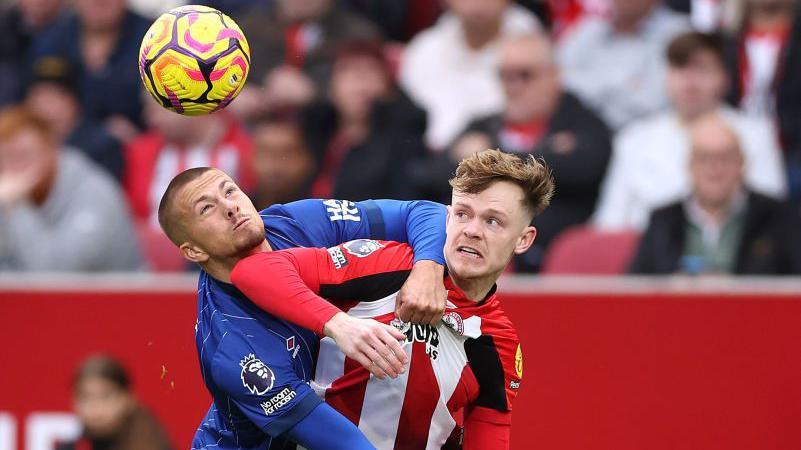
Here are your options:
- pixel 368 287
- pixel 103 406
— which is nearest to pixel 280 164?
pixel 103 406

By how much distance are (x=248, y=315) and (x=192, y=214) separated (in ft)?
1.35

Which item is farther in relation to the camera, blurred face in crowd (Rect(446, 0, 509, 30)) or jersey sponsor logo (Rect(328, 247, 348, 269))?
blurred face in crowd (Rect(446, 0, 509, 30))

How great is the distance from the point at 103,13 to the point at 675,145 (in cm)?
447

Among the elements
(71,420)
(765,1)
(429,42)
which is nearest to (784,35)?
(765,1)

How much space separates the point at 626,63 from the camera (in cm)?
905

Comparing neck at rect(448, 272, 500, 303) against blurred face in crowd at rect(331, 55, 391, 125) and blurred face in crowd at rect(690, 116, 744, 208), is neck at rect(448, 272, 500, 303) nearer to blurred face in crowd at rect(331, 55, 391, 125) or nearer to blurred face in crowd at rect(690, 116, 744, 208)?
blurred face in crowd at rect(690, 116, 744, 208)

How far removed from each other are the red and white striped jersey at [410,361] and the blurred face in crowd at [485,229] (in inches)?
4.6

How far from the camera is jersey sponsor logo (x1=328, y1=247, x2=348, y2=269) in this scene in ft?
15.8

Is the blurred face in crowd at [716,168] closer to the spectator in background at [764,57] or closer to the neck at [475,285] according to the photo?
the spectator in background at [764,57]

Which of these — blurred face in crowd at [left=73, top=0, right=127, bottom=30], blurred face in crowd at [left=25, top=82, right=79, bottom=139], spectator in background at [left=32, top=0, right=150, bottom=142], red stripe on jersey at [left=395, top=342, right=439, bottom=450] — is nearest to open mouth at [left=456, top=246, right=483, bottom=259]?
red stripe on jersey at [left=395, top=342, right=439, bottom=450]

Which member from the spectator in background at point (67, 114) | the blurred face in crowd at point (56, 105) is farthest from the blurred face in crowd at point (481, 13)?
the blurred face in crowd at point (56, 105)

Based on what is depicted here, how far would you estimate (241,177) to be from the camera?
9047 millimetres

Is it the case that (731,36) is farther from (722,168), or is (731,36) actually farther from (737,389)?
(737,389)

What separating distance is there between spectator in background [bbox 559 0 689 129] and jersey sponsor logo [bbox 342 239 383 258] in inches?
168
